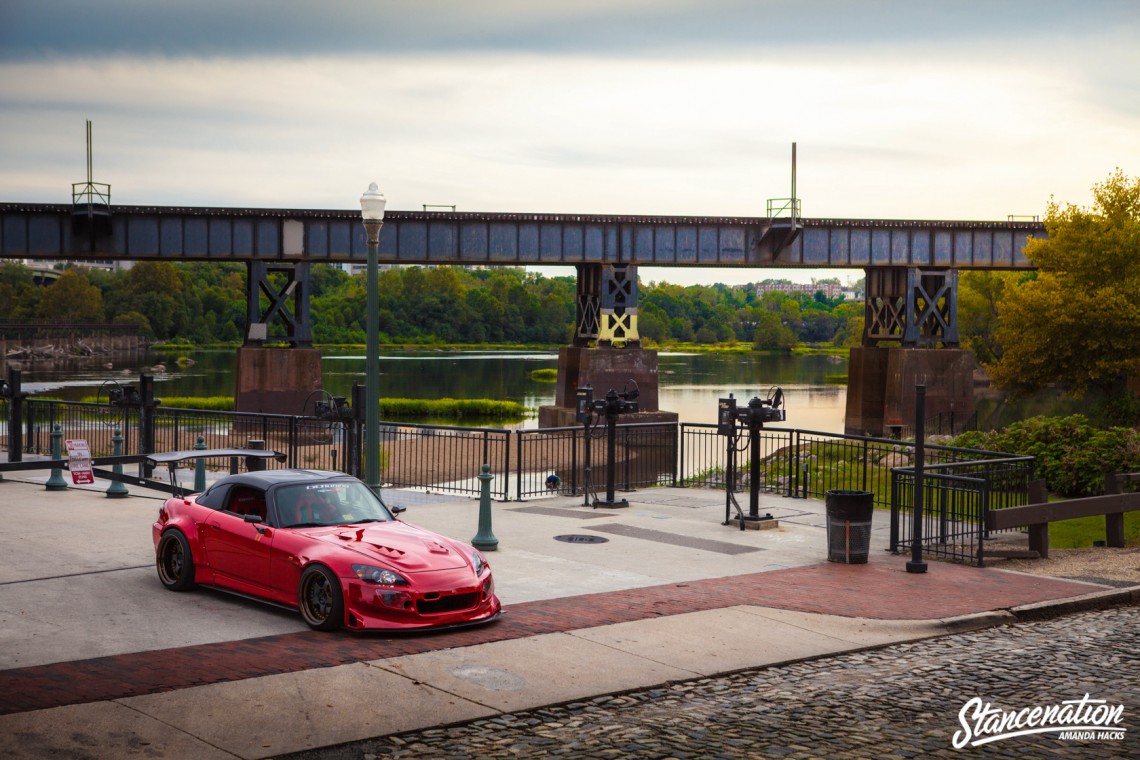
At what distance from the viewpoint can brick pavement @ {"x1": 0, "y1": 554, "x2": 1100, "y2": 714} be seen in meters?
9.41

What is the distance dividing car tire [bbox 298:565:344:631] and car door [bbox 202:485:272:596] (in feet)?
2.19

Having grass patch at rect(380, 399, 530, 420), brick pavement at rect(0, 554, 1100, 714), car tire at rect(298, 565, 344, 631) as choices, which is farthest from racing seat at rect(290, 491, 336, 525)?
grass patch at rect(380, 399, 530, 420)

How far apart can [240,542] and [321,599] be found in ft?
4.51

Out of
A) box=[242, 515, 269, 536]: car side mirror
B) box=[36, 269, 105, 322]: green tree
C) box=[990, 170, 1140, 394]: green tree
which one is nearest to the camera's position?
box=[242, 515, 269, 536]: car side mirror

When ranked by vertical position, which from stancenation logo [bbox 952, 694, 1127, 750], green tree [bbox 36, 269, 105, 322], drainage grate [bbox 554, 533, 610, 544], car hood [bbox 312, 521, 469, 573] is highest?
green tree [bbox 36, 269, 105, 322]

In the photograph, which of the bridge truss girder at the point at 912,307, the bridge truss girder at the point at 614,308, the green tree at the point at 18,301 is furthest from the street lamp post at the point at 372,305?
the green tree at the point at 18,301

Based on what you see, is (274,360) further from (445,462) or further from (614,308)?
(614,308)

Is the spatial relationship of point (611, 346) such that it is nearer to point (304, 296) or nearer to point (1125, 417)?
point (304, 296)

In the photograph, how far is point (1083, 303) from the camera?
48500 mm

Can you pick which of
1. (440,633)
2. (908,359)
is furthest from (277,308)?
(440,633)

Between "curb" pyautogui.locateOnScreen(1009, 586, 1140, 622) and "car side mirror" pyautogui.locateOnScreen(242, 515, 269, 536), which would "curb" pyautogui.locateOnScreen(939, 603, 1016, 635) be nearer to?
"curb" pyautogui.locateOnScreen(1009, 586, 1140, 622)

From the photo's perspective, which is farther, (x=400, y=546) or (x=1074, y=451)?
(x=1074, y=451)

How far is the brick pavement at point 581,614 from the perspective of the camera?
941 cm

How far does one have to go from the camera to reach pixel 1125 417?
4866 centimetres
